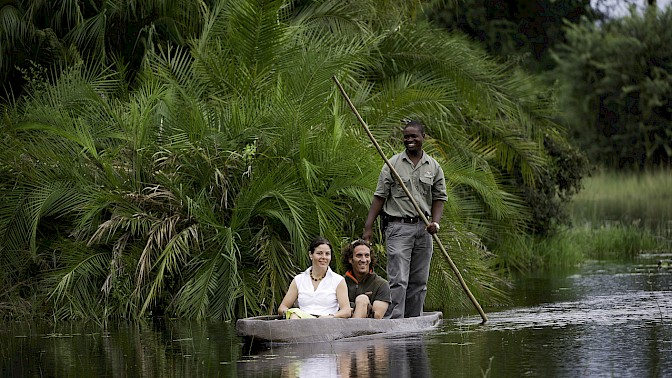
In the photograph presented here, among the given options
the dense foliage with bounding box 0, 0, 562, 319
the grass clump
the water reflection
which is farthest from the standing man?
the grass clump

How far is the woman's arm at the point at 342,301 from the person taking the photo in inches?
508

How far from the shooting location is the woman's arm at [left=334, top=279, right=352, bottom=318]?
12.9 metres

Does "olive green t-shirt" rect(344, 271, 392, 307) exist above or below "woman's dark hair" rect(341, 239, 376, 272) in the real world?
below

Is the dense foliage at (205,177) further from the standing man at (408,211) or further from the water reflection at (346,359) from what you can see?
the water reflection at (346,359)

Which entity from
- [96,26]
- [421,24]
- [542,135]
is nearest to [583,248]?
[542,135]

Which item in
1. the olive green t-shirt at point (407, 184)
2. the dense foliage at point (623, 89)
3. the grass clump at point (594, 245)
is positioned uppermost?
the dense foliage at point (623, 89)

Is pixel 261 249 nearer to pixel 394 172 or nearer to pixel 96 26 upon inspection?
pixel 394 172

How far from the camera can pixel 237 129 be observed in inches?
641

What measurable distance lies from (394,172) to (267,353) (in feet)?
8.26

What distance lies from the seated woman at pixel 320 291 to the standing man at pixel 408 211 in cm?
69

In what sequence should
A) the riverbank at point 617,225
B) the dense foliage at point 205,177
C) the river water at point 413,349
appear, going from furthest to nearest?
the riverbank at point 617,225 → the dense foliage at point 205,177 → the river water at point 413,349

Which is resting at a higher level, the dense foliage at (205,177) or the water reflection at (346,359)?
the dense foliage at (205,177)

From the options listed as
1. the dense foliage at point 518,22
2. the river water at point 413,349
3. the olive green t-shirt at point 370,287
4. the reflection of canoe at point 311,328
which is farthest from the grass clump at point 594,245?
the dense foliage at point 518,22

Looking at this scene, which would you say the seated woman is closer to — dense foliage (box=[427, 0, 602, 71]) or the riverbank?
the riverbank
